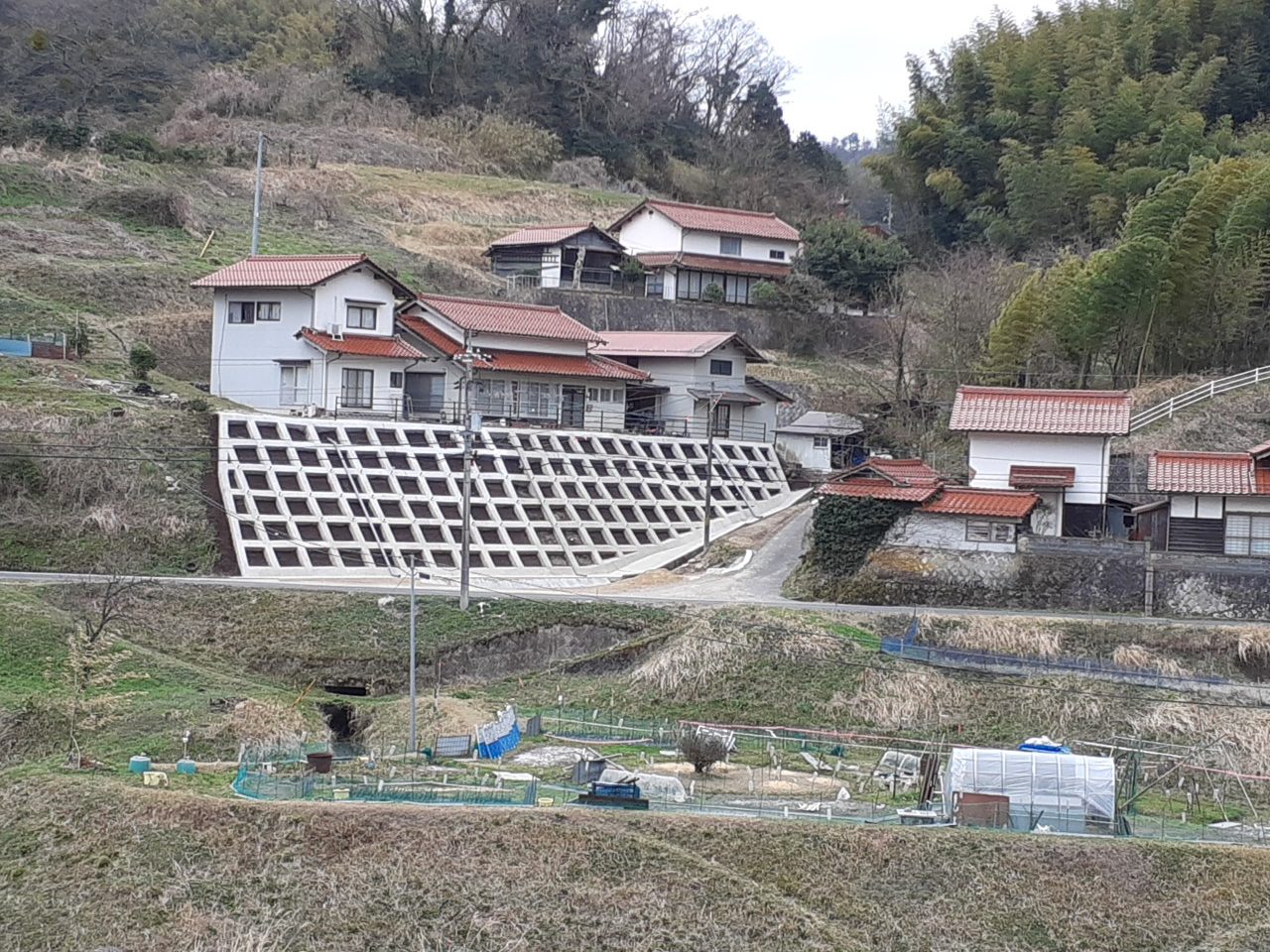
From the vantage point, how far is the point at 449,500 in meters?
38.1

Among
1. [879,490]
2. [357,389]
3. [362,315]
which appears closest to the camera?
[879,490]

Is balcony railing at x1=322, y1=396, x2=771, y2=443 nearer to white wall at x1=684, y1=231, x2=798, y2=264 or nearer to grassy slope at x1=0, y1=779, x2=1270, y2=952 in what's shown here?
white wall at x1=684, y1=231, x2=798, y2=264

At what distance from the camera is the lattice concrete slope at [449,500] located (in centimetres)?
3569

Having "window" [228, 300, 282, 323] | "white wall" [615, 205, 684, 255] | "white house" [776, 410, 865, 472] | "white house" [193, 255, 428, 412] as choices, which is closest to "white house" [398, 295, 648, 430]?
"white house" [193, 255, 428, 412]

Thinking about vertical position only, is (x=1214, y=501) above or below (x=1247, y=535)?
above

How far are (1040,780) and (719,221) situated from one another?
37.8 meters

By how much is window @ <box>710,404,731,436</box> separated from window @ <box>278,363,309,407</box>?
11.3 meters

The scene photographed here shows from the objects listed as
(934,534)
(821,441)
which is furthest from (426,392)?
(934,534)

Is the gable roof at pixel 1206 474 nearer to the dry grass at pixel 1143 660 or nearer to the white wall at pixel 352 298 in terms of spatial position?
the dry grass at pixel 1143 660

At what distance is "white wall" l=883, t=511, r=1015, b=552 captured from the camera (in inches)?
1398

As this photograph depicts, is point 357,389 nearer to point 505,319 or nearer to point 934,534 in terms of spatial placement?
point 505,319

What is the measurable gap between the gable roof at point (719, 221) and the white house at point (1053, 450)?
21.5m

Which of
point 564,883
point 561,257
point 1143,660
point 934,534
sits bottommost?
point 564,883

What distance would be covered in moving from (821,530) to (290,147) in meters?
37.6
